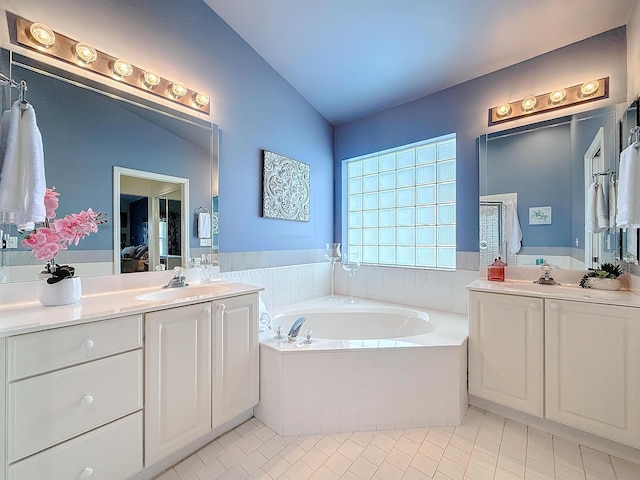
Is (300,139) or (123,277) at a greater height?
(300,139)

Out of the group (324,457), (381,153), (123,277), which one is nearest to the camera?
(324,457)

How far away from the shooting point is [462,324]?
2307 millimetres

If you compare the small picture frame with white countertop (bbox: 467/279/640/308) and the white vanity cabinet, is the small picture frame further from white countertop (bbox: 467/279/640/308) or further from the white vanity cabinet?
the white vanity cabinet

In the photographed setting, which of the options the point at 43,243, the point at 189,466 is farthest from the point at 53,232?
the point at 189,466

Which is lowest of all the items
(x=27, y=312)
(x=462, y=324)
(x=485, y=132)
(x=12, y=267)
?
(x=462, y=324)

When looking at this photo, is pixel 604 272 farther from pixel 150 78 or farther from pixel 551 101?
pixel 150 78

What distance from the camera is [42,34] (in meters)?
1.50

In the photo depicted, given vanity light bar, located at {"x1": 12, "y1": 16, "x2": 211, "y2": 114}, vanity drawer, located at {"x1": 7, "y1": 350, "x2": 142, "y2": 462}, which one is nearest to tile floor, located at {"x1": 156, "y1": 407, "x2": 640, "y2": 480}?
vanity drawer, located at {"x1": 7, "y1": 350, "x2": 142, "y2": 462}

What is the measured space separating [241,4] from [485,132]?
2.26m

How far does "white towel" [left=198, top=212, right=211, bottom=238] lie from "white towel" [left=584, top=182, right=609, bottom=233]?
2814 millimetres

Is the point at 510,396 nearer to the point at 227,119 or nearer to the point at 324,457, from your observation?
the point at 324,457

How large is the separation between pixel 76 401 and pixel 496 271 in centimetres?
271

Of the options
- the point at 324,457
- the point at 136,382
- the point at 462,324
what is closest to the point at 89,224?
the point at 136,382

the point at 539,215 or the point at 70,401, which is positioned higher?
the point at 539,215
